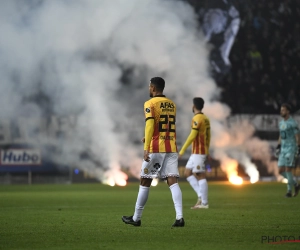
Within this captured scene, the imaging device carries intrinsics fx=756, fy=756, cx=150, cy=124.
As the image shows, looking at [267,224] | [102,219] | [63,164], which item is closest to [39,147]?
[63,164]

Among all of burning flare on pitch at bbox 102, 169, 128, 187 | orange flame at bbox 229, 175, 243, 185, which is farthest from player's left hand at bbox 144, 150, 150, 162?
orange flame at bbox 229, 175, 243, 185

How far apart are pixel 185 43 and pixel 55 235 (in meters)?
22.8

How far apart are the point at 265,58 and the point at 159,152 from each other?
28679mm

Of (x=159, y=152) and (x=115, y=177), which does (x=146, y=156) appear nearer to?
(x=159, y=152)

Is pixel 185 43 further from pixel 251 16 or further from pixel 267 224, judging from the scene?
pixel 267 224

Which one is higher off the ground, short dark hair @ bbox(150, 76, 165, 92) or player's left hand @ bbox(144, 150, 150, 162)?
short dark hair @ bbox(150, 76, 165, 92)

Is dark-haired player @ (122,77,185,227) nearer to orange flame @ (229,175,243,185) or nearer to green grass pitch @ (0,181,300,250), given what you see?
green grass pitch @ (0,181,300,250)

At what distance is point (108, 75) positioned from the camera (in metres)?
30.8

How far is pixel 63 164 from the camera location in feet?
99.8

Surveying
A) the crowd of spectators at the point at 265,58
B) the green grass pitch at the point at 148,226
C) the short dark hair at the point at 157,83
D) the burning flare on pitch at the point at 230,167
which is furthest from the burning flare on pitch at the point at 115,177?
Result: the short dark hair at the point at 157,83

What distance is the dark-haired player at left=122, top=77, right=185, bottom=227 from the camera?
35.6ft

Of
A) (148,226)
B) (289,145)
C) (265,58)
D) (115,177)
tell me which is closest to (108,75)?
(115,177)

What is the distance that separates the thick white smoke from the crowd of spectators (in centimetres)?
399

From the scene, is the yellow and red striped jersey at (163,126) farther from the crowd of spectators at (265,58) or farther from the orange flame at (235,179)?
the crowd of spectators at (265,58)
